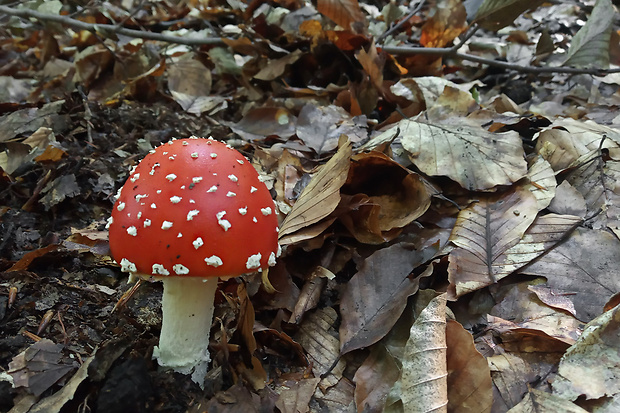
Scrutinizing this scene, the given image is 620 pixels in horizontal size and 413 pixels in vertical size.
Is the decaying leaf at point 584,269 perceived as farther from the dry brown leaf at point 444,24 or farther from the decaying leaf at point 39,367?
the dry brown leaf at point 444,24

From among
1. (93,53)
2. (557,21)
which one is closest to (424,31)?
(557,21)

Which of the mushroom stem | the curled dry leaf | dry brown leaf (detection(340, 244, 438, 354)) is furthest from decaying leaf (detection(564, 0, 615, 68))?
the mushroom stem

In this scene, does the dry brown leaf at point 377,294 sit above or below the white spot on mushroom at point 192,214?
below

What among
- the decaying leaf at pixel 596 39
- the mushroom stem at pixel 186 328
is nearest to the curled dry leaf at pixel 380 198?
the mushroom stem at pixel 186 328

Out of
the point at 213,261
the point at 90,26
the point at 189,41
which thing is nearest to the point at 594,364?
the point at 213,261

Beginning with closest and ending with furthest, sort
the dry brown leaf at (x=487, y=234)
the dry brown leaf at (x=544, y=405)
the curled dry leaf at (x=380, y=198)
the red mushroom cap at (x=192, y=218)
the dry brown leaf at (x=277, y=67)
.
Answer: the dry brown leaf at (x=544, y=405) → the red mushroom cap at (x=192, y=218) → the dry brown leaf at (x=487, y=234) → the curled dry leaf at (x=380, y=198) → the dry brown leaf at (x=277, y=67)

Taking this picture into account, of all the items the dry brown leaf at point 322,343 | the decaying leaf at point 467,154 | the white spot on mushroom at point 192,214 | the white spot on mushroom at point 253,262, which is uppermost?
the white spot on mushroom at point 192,214
